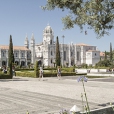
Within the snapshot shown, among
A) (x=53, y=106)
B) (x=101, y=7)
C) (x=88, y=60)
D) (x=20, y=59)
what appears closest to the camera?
(x=101, y=7)

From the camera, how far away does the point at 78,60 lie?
10919cm

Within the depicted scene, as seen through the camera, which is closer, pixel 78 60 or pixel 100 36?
pixel 100 36

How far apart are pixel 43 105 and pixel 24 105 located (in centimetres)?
65

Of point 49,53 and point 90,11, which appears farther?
point 49,53

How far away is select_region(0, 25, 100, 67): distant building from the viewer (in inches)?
3834

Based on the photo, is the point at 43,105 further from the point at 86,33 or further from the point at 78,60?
the point at 78,60

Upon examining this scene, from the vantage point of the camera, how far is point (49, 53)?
10056 centimetres

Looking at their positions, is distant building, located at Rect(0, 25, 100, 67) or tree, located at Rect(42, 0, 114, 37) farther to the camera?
distant building, located at Rect(0, 25, 100, 67)

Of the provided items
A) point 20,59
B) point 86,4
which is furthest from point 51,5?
point 20,59

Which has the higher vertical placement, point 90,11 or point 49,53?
point 49,53

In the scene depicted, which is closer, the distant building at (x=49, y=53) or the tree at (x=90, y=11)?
the tree at (x=90, y=11)

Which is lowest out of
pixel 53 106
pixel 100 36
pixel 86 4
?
pixel 53 106

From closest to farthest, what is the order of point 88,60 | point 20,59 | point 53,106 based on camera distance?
1. point 53,106
2. point 20,59
3. point 88,60

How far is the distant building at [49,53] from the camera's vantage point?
319 ft
